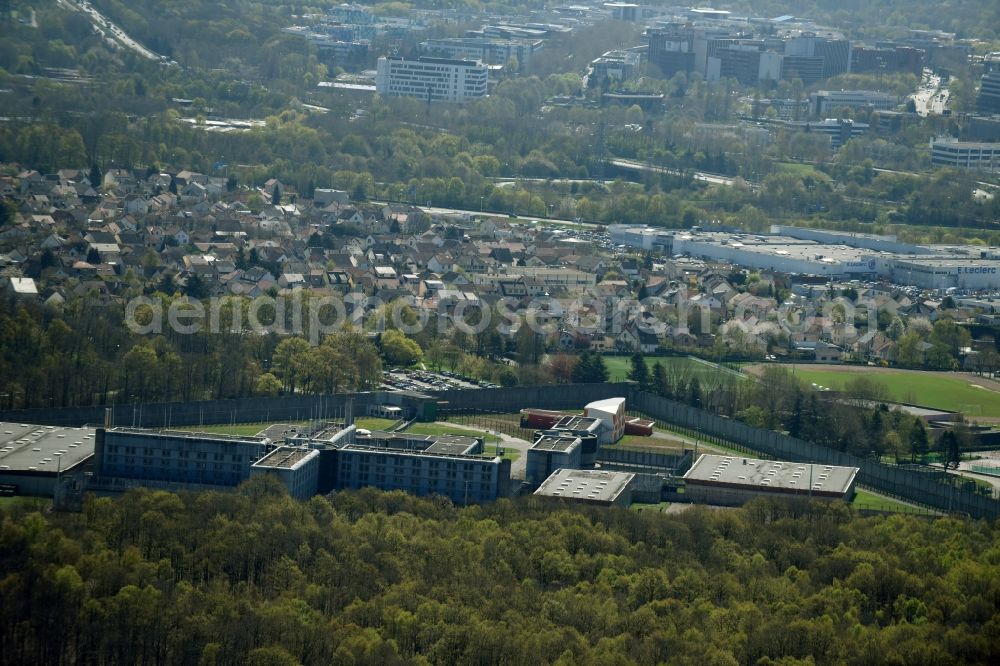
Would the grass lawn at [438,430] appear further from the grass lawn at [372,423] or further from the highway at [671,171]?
the highway at [671,171]

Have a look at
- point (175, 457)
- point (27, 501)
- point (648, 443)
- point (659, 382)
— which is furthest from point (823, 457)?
point (27, 501)

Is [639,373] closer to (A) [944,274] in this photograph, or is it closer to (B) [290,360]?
(B) [290,360]

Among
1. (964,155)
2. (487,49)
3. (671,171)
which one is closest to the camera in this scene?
(671,171)

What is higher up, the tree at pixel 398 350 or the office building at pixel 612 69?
the tree at pixel 398 350

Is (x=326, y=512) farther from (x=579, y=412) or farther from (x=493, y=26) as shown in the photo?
(x=493, y=26)

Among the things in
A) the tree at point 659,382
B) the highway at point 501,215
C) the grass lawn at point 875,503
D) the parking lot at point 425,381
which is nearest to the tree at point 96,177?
the highway at point 501,215

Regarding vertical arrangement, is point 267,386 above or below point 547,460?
below

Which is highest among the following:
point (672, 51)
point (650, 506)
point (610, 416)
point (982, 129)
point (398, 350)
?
point (610, 416)
